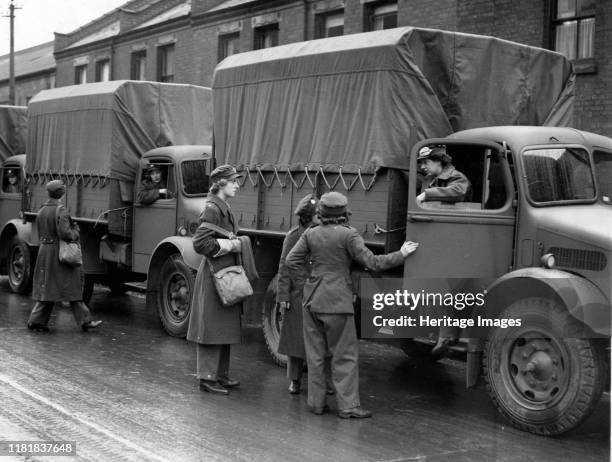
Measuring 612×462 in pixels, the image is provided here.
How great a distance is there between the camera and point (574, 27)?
50.9 feet

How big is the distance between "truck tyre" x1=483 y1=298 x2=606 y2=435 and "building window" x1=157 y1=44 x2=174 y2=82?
78.0 ft

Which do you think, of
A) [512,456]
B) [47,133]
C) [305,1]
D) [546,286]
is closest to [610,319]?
[546,286]

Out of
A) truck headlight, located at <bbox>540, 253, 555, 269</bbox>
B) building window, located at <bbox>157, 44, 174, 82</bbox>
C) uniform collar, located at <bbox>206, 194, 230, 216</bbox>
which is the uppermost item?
building window, located at <bbox>157, 44, 174, 82</bbox>

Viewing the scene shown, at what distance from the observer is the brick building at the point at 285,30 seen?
591 inches

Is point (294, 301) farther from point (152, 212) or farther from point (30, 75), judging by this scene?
point (30, 75)

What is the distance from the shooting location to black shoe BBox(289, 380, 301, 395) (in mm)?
7797

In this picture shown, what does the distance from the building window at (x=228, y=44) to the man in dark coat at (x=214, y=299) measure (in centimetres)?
1877

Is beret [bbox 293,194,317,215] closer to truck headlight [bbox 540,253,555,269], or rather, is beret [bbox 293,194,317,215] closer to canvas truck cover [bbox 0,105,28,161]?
truck headlight [bbox 540,253,555,269]

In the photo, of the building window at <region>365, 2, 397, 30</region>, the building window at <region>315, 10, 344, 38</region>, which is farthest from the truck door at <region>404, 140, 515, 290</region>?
the building window at <region>315, 10, 344, 38</region>

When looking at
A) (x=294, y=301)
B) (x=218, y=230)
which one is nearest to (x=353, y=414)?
(x=294, y=301)

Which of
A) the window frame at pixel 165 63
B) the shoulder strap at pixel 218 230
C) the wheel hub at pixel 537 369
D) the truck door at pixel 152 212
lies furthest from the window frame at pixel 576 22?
the window frame at pixel 165 63

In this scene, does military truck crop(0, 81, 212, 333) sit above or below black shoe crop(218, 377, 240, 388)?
above

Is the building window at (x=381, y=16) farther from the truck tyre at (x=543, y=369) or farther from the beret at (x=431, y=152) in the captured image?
the truck tyre at (x=543, y=369)

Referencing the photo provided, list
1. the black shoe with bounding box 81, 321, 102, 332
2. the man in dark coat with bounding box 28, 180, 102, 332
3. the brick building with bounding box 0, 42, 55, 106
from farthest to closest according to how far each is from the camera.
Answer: the brick building with bounding box 0, 42, 55, 106
the black shoe with bounding box 81, 321, 102, 332
the man in dark coat with bounding box 28, 180, 102, 332
